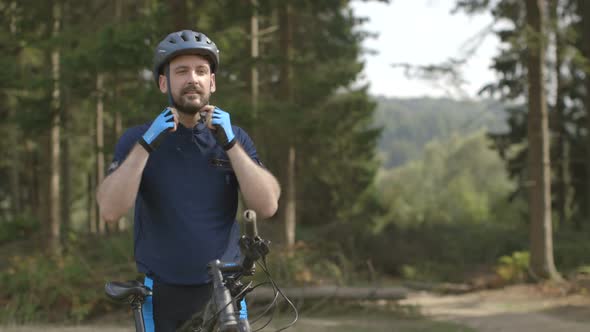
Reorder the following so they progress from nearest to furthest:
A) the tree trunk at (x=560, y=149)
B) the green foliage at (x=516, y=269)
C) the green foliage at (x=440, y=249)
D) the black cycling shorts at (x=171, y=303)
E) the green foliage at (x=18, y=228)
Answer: the black cycling shorts at (x=171, y=303) → the green foliage at (x=516, y=269) → the green foliage at (x=18, y=228) → the green foliage at (x=440, y=249) → the tree trunk at (x=560, y=149)

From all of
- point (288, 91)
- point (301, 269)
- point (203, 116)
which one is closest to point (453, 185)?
point (288, 91)

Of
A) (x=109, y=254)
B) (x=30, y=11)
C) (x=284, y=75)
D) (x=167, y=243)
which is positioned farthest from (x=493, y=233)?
(x=167, y=243)

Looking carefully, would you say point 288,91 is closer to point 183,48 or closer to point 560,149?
point 560,149

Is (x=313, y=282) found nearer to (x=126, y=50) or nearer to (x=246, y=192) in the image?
(x=126, y=50)

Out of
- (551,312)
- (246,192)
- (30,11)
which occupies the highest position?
(30,11)

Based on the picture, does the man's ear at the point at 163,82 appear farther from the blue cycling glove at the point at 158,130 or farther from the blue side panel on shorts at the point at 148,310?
the blue side panel on shorts at the point at 148,310

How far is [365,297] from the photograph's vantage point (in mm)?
11273

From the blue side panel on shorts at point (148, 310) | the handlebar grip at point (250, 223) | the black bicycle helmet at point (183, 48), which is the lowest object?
the blue side panel on shorts at point (148, 310)

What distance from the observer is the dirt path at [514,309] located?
1109cm

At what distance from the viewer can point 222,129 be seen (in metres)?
2.59

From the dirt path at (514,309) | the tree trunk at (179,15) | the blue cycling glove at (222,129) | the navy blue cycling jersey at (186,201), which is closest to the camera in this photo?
the blue cycling glove at (222,129)

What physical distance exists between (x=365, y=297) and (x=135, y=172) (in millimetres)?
9115

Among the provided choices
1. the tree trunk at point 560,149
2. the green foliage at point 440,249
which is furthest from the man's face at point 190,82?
the tree trunk at point 560,149

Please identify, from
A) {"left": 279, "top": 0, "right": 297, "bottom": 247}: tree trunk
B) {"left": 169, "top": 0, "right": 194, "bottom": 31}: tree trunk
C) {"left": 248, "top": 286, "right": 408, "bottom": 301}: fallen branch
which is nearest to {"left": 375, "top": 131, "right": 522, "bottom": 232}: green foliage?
{"left": 279, "top": 0, "right": 297, "bottom": 247}: tree trunk
